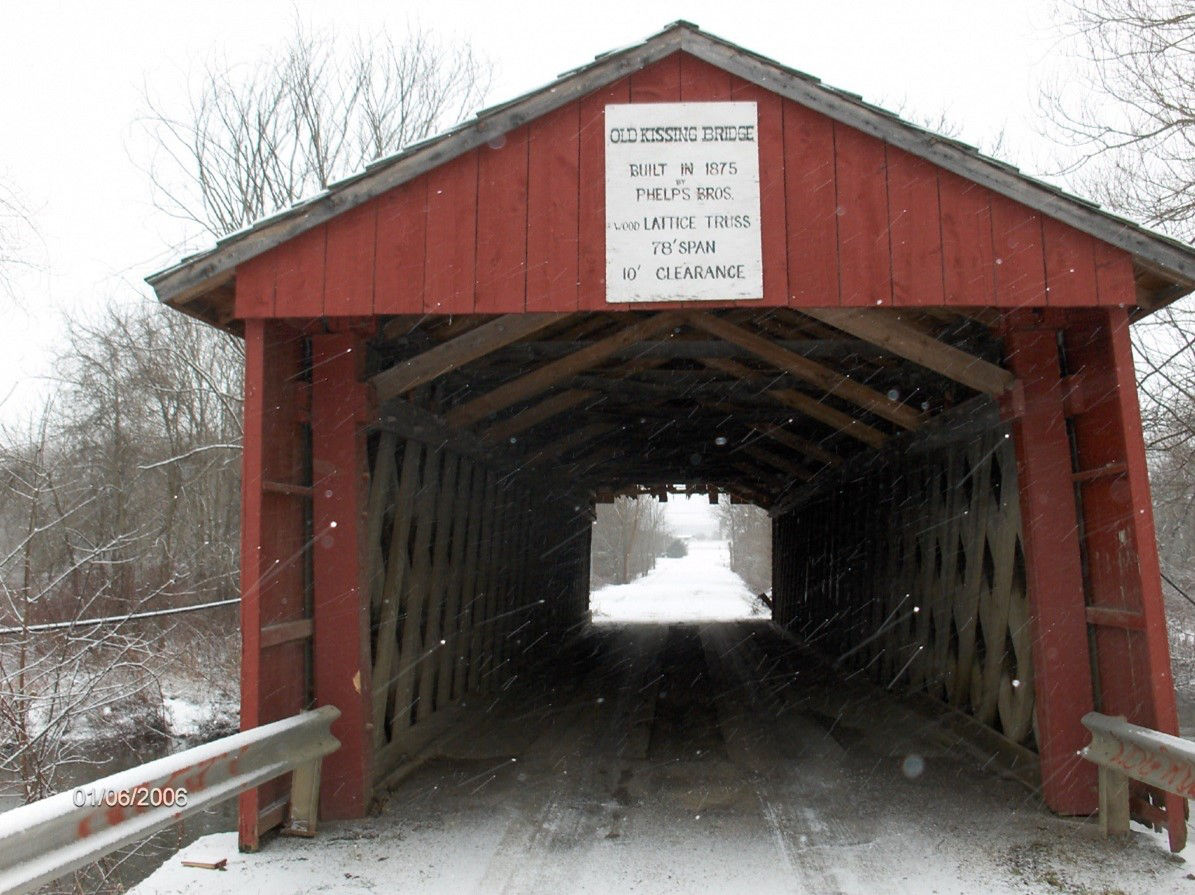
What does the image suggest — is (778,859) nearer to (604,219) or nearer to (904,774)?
(904,774)

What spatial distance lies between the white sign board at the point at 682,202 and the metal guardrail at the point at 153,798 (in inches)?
111

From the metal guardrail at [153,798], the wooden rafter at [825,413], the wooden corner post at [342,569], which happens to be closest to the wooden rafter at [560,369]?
the wooden corner post at [342,569]

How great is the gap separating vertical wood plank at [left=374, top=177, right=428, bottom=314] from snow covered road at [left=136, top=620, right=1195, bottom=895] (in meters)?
2.82

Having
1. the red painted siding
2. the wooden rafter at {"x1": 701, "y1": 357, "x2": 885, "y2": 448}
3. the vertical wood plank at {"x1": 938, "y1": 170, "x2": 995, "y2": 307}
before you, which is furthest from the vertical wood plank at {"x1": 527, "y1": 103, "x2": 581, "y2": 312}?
the wooden rafter at {"x1": 701, "y1": 357, "x2": 885, "y2": 448}

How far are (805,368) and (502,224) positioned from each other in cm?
281

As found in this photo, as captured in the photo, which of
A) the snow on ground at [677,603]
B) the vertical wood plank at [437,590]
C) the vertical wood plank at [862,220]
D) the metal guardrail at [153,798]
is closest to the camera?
the metal guardrail at [153,798]

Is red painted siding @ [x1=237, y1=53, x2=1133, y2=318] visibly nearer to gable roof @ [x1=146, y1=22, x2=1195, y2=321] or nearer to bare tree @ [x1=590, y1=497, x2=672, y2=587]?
gable roof @ [x1=146, y1=22, x2=1195, y2=321]

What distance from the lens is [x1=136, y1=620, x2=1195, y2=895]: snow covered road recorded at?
4.37 metres

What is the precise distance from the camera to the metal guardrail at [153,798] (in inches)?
107

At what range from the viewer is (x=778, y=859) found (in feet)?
15.3

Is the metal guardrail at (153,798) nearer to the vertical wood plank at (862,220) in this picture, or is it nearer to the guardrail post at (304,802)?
the guardrail post at (304,802)

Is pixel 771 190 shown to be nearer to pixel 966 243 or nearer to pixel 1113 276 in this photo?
pixel 966 243

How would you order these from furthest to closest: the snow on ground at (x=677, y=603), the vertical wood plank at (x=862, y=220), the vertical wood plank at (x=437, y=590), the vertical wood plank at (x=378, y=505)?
the snow on ground at (x=677, y=603), the vertical wood plank at (x=437, y=590), the vertical wood plank at (x=378, y=505), the vertical wood plank at (x=862, y=220)

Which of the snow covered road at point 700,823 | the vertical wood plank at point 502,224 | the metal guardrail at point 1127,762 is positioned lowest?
the snow covered road at point 700,823
